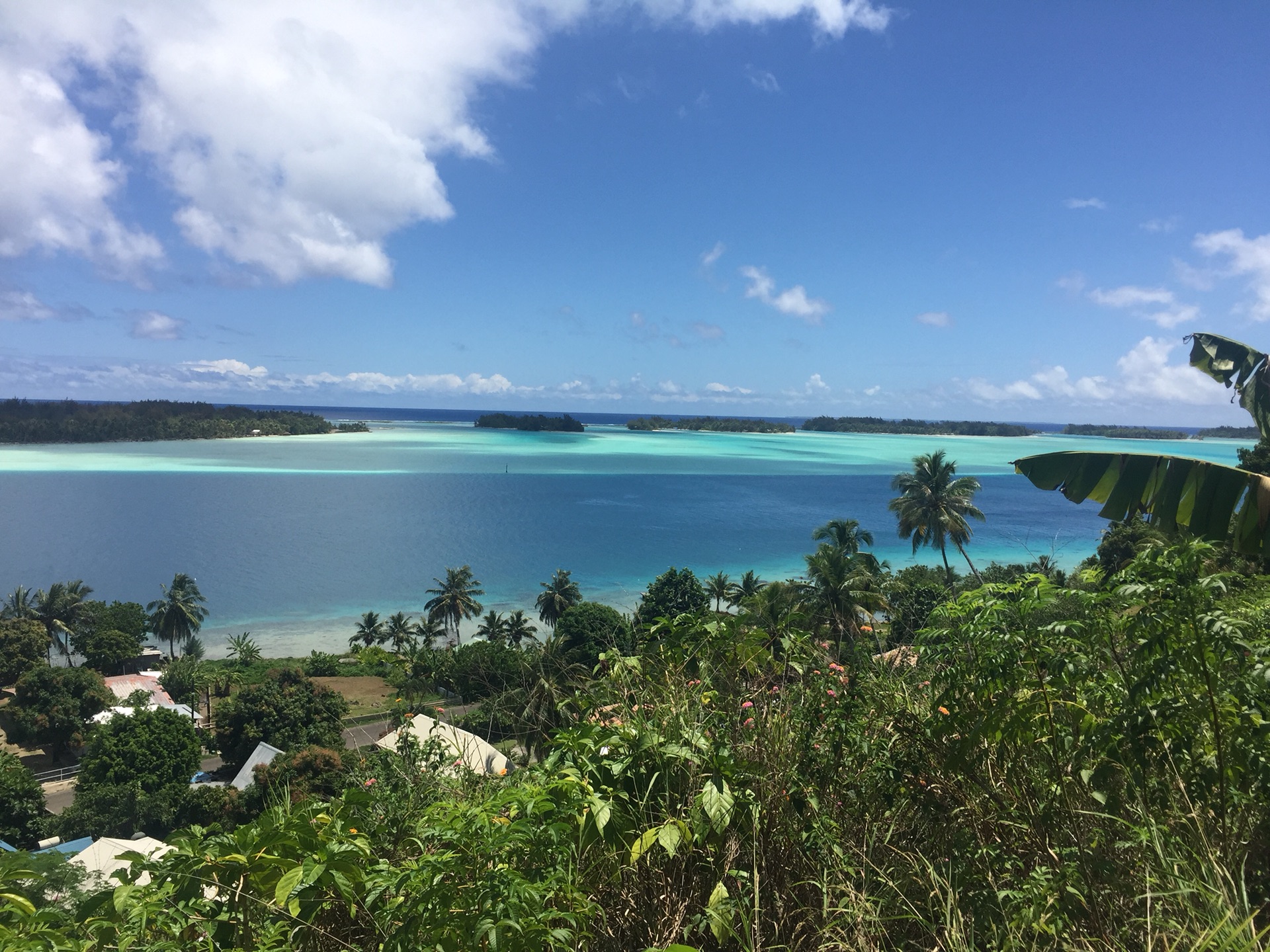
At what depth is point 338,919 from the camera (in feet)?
6.36

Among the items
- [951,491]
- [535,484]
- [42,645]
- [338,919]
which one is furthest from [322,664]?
[535,484]

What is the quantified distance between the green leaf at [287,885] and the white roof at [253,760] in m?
21.9

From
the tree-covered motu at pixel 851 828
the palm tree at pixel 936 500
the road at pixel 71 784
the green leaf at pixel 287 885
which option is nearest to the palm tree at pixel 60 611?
the road at pixel 71 784

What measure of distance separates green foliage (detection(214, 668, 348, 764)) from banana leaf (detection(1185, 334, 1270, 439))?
22803 millimetres

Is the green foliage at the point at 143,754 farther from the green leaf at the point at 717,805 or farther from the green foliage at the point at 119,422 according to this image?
the green foliage at the point at 119,422

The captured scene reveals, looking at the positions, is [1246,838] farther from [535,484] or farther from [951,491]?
[535,484]

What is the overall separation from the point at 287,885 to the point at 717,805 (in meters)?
1.06

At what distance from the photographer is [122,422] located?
14125 centimetres

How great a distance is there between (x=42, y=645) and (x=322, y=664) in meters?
13.0

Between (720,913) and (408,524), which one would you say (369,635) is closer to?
(408,524)

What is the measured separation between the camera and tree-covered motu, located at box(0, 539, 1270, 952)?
168 centimetres

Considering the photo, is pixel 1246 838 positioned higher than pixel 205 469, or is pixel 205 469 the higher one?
pixel 1246 838

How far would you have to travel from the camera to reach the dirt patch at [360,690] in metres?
28.0

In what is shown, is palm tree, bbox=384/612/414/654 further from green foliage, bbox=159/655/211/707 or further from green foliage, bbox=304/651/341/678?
green foliage, bbox=159/655/211/707
